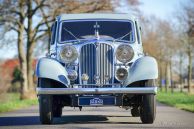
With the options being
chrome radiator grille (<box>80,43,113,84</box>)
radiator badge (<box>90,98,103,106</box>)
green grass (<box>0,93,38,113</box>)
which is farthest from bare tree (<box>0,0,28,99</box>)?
radiator badge (<box>90,98,103,106</box>)

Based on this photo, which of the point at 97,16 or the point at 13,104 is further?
the point at 13,104

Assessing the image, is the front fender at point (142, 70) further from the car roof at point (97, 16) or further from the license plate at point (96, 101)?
the car roof at point (97, 16)

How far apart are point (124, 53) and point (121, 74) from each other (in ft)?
1.77

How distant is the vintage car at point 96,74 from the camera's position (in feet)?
43.1

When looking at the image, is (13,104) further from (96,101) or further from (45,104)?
(96,101)

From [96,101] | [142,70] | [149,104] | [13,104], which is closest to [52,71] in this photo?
[96,101]

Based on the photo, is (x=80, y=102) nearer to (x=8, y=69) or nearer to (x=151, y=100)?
(x=151, y=100)

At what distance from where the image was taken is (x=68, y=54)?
13852mm

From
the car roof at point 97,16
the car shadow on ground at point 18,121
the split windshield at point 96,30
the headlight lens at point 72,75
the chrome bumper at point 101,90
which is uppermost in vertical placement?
the car roof at point 97,16

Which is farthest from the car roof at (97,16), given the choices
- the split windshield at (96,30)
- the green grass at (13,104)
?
the green grass at (13,104)

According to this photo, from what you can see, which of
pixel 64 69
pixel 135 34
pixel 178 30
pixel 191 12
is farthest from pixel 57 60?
pixel 178 30

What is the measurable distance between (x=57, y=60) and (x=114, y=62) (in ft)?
4.60

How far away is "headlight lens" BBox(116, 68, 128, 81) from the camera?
536 inches

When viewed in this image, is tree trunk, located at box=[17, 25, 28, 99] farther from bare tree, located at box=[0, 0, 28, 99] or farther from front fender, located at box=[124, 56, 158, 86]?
front fender, located at box=[124, 56, 158, 86]
